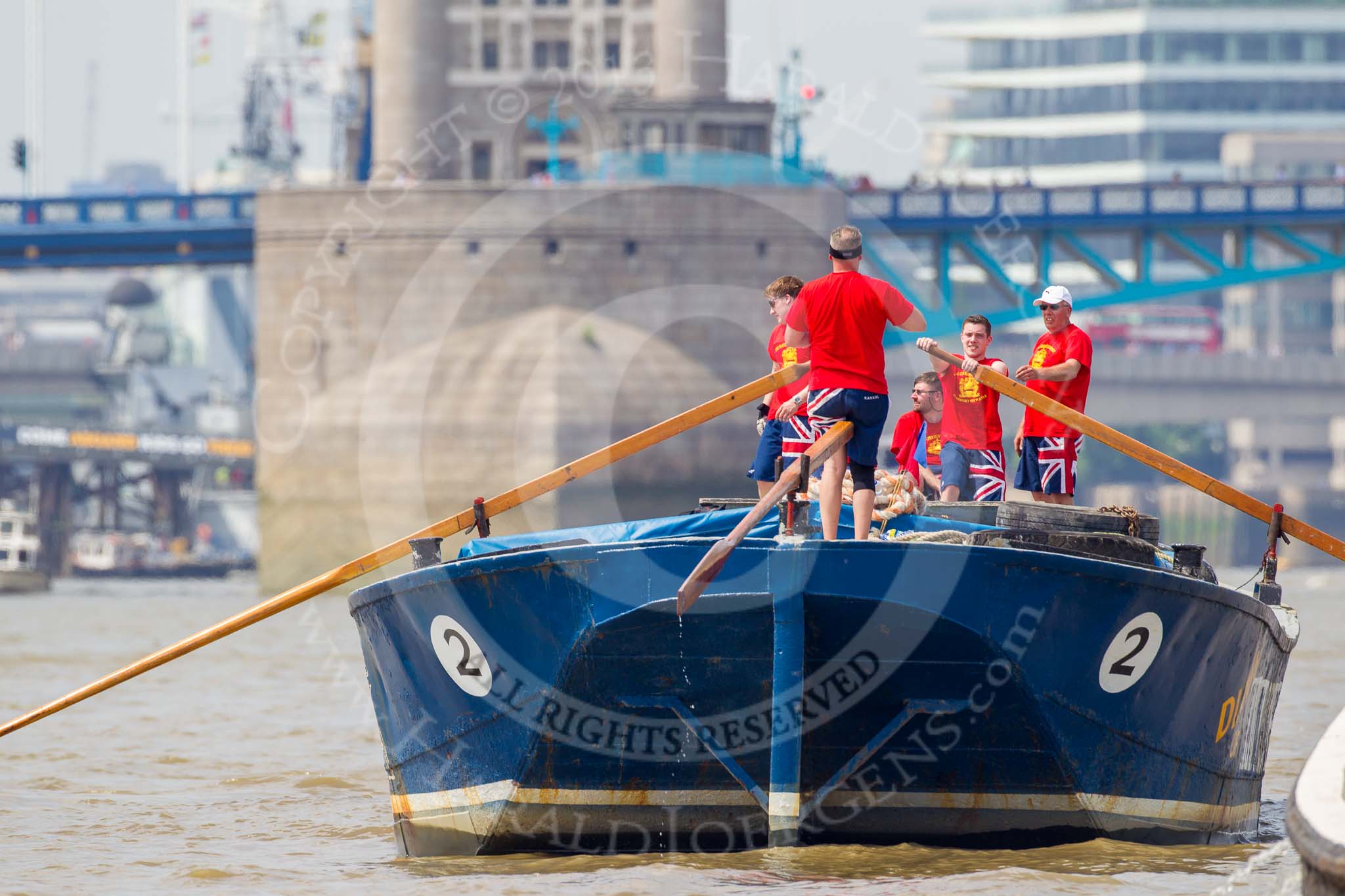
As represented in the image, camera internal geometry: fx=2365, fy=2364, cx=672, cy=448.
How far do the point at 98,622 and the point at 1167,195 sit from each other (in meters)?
30.5

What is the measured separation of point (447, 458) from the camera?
51969 mm

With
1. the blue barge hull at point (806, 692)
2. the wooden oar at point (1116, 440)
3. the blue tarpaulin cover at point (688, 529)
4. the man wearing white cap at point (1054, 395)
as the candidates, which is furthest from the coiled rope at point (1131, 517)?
the man wearing white cap at point (1054, 395)

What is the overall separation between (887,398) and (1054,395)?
8.33ft

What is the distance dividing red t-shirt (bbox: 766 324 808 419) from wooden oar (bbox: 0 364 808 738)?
0.26 m

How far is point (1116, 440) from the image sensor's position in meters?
12.8

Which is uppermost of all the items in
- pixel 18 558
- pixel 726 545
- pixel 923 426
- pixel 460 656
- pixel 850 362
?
pixel 850 362

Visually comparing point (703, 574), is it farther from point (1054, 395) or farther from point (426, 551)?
point (1054, 395)

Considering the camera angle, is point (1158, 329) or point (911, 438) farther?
point (1158, 329)

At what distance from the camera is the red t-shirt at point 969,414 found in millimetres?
15172

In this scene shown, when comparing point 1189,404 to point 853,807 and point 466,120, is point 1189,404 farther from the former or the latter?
point 853,807

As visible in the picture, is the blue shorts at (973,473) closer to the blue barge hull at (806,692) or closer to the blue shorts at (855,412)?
the blue barge hull at (806,692)

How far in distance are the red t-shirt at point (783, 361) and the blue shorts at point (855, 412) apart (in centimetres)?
80

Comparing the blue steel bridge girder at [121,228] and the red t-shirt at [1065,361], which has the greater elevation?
the blue steel bridge girder at [121,228]

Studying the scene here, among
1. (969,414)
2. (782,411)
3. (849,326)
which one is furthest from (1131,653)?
(969,414)
